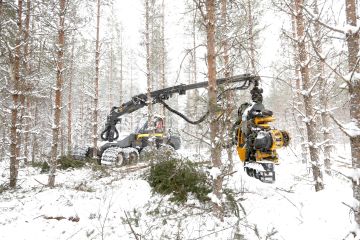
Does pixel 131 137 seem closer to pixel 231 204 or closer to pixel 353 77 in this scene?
pixel 231 204

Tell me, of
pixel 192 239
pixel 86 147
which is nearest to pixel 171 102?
pixel 86 147

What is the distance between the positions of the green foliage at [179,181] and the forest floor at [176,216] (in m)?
0.17

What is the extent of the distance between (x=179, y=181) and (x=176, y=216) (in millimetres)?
1090

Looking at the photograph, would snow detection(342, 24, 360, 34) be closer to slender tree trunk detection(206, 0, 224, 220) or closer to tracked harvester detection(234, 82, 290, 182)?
slender tree trunk detection(206, 0, 224, 220)

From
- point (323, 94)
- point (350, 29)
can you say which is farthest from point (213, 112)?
point (350, 29)

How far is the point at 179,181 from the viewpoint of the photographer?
21.4 ft

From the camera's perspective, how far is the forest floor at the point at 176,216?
14.4ft

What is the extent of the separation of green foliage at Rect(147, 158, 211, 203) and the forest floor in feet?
0.57

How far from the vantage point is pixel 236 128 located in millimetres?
6941

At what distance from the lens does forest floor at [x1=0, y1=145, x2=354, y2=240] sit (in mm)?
4395

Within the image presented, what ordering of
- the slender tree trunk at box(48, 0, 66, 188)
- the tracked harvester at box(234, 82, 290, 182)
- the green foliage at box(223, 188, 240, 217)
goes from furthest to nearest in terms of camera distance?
the slender tree trunk at box(48, 0, 66, 188)
the tracked harvester at box(234, 82, 290, 182)
the green foliage at box(223, 188, 240, 217)

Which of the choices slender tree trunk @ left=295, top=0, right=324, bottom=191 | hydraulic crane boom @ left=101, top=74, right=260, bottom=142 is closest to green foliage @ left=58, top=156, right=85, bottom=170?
hydraulic crane boom @ left=101, top=74, right=260, bottom=142

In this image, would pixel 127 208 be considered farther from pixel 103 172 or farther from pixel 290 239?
pixel 103 172

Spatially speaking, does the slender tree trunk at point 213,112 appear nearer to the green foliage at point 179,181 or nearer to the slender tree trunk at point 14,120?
the green foliage at point 179,181
